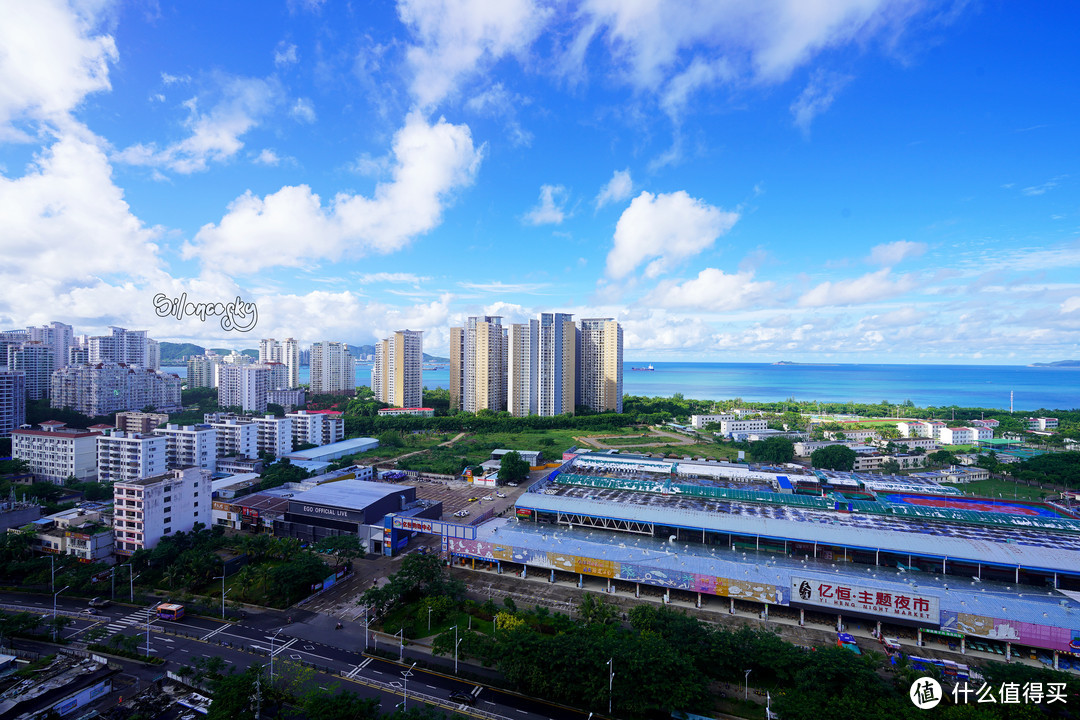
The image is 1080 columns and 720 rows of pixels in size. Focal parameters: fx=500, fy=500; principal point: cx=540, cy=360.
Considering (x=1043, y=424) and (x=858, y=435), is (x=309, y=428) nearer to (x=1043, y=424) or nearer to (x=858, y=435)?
(x=858, y=435)

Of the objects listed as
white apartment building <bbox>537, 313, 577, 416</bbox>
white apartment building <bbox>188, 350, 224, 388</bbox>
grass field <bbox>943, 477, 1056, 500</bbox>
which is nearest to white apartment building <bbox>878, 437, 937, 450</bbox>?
grass field <bbox>943, 477, 1056, 500</bbox>

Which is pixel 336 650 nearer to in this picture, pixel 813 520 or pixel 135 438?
pixel 813 520

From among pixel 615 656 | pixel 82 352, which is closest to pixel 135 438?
pixel 615 656

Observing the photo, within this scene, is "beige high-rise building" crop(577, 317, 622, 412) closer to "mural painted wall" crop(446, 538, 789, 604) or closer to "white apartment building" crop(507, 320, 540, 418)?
"white apartment building" crop(507, 320, 540, 418)

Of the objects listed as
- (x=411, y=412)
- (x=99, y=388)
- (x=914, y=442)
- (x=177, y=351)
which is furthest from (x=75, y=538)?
(x=177, y=351)

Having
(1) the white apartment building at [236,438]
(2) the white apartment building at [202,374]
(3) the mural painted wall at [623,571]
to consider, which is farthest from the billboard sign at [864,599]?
(2) the white apartment building at [202,374]

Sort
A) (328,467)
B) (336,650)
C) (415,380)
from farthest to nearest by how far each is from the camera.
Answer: (415,380)
(328,467)
(336,650)

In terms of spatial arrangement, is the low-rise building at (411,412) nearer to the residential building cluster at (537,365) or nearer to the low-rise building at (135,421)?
the residential building cluster at (537,365)
